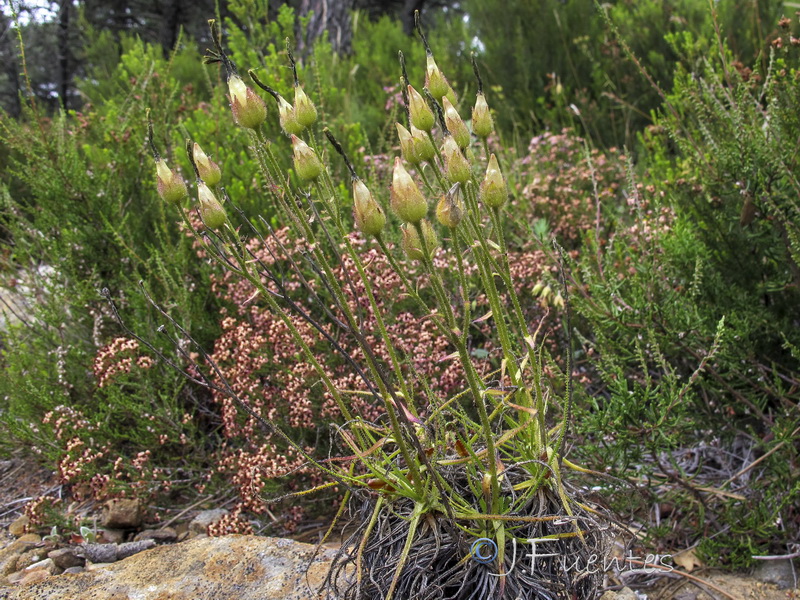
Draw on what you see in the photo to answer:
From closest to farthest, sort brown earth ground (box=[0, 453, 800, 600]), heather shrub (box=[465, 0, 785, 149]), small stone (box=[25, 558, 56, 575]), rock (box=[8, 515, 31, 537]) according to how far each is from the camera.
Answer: brown earth ground (box=[0, 453, 800, 600]) < small stone (box=[25, 558, 56, 575]) < rock (box=[8, 515, 31, 537]) < heather shrub (box=[465, 0, 785, 149])

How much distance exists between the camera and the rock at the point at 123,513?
2201mm

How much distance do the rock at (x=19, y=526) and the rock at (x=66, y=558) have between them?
33 cm

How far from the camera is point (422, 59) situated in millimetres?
5434

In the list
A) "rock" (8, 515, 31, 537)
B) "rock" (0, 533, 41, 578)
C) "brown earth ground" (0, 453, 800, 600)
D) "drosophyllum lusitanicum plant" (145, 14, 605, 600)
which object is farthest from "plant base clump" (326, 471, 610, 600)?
"rock" (8, 515, 31, 537)

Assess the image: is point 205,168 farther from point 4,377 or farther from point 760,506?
point 4,377

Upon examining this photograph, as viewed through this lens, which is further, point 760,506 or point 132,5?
point 132,5

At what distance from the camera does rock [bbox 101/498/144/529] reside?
220 centimetres

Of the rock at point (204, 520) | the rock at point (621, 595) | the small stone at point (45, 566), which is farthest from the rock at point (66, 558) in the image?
the rock at point (621, 595)

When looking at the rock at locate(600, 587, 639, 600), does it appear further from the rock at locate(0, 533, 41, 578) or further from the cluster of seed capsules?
the rock at locate(0, 533, 41, 578)

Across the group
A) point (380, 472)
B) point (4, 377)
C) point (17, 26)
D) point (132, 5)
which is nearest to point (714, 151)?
point (380, 472)

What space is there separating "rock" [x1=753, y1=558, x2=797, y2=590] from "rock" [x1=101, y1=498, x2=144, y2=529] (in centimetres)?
191

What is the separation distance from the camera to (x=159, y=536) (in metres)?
2.18

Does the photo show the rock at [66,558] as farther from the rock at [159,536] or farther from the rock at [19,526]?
the rock at [19,526]

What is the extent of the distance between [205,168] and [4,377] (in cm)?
192
